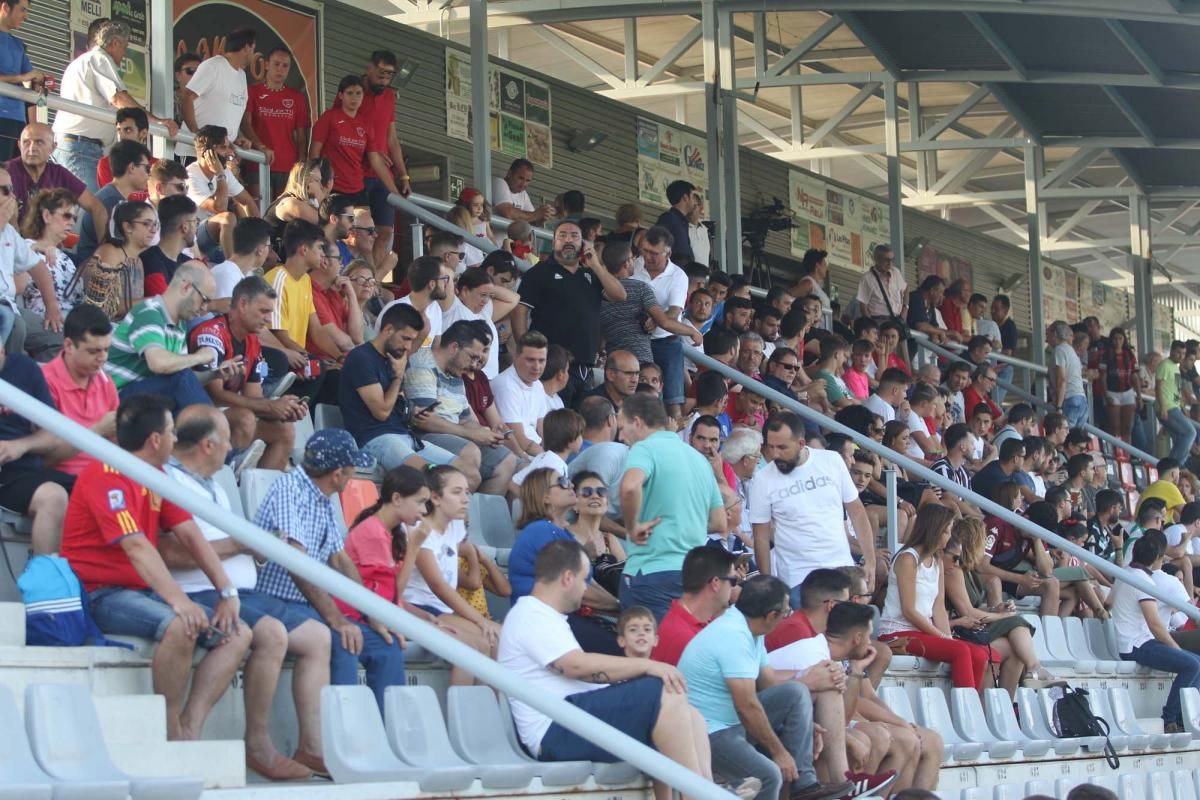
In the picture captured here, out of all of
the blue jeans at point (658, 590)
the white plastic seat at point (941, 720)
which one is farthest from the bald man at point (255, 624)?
the white plastic seat at point (941, 720)

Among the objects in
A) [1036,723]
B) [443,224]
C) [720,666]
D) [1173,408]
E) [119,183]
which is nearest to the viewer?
[720,666]

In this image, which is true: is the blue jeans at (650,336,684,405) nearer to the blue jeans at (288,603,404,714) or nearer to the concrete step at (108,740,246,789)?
the blue jeans at (288,603,404,714)

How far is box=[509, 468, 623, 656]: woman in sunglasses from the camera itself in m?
7.14

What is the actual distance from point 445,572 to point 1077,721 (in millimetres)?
4342

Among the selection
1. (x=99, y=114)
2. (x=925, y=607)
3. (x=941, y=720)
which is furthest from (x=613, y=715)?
(x=99, y=114)

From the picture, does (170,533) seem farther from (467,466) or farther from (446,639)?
(467,466)

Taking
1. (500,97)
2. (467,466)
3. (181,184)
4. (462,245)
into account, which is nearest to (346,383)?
(467,466)

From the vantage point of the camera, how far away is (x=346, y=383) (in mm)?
8195

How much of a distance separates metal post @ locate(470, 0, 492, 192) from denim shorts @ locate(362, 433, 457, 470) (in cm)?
445

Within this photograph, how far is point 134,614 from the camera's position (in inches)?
213

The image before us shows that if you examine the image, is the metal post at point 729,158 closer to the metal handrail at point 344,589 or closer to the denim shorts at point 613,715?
the denim shorts at point 613,715

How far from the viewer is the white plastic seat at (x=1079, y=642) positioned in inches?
433

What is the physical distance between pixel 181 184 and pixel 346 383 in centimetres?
142

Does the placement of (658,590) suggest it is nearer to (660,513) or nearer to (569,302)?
(660,513)
